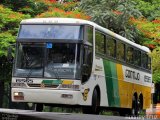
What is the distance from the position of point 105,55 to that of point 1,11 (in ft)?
32.7

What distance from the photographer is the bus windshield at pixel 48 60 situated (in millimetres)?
18969

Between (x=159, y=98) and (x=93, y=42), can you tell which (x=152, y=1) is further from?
(x=93, y=42)

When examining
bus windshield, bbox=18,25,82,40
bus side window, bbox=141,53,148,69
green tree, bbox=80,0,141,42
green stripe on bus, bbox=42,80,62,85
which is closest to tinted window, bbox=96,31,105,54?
bus windshield, bbox=18,25,82,40

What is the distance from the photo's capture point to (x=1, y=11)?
96.4ft

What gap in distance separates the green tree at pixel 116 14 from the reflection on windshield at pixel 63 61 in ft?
40.6

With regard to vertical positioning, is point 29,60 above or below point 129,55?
below

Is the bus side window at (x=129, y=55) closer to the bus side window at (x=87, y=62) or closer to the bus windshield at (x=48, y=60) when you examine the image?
the bus side window at (x=87, y=62)

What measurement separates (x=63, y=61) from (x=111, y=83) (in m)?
3.98

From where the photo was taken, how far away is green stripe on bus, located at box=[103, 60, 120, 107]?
71.3 feet

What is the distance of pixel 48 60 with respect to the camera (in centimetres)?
1923

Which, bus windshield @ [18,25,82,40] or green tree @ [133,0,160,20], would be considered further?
green tree @ [133,0,160,20]

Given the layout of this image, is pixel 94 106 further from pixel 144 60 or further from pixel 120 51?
pixel 144 60

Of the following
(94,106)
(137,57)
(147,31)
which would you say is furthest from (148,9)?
(94,106)

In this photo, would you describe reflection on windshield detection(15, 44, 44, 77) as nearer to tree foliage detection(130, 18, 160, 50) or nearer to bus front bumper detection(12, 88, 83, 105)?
bus front bumper detection(12, 88, 83, 105)
